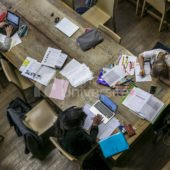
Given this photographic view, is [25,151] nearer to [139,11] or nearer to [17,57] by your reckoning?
[17,57]

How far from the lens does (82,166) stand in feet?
12.6

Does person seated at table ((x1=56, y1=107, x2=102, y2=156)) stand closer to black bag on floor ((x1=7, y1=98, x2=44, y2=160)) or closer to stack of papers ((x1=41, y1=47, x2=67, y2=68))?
black bag on floor ((x1=7, y1=98, x2=44, y2=160))

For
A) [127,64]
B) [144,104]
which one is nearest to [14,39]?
[127,64]

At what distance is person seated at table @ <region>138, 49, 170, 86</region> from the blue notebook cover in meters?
0.88

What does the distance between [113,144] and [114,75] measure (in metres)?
0.92

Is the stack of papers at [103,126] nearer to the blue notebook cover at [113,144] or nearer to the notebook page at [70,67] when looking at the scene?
the blue notebook cover at [113,144]

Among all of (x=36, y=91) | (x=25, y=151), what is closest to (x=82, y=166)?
(x=25, y=151)

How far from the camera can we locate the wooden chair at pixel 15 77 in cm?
390

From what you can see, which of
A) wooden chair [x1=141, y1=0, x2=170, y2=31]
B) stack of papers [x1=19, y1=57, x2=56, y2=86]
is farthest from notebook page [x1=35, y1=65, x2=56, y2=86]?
wooden chair [x1=141, y1=0, x2=170, y2=31]

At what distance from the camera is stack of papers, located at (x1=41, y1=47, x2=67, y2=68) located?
3952 millimetres

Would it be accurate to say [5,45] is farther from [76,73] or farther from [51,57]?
[76,73]

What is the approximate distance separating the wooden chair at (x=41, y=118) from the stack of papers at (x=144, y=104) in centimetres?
104

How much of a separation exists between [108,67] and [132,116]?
0.75 m

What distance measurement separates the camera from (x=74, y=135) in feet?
10.4
